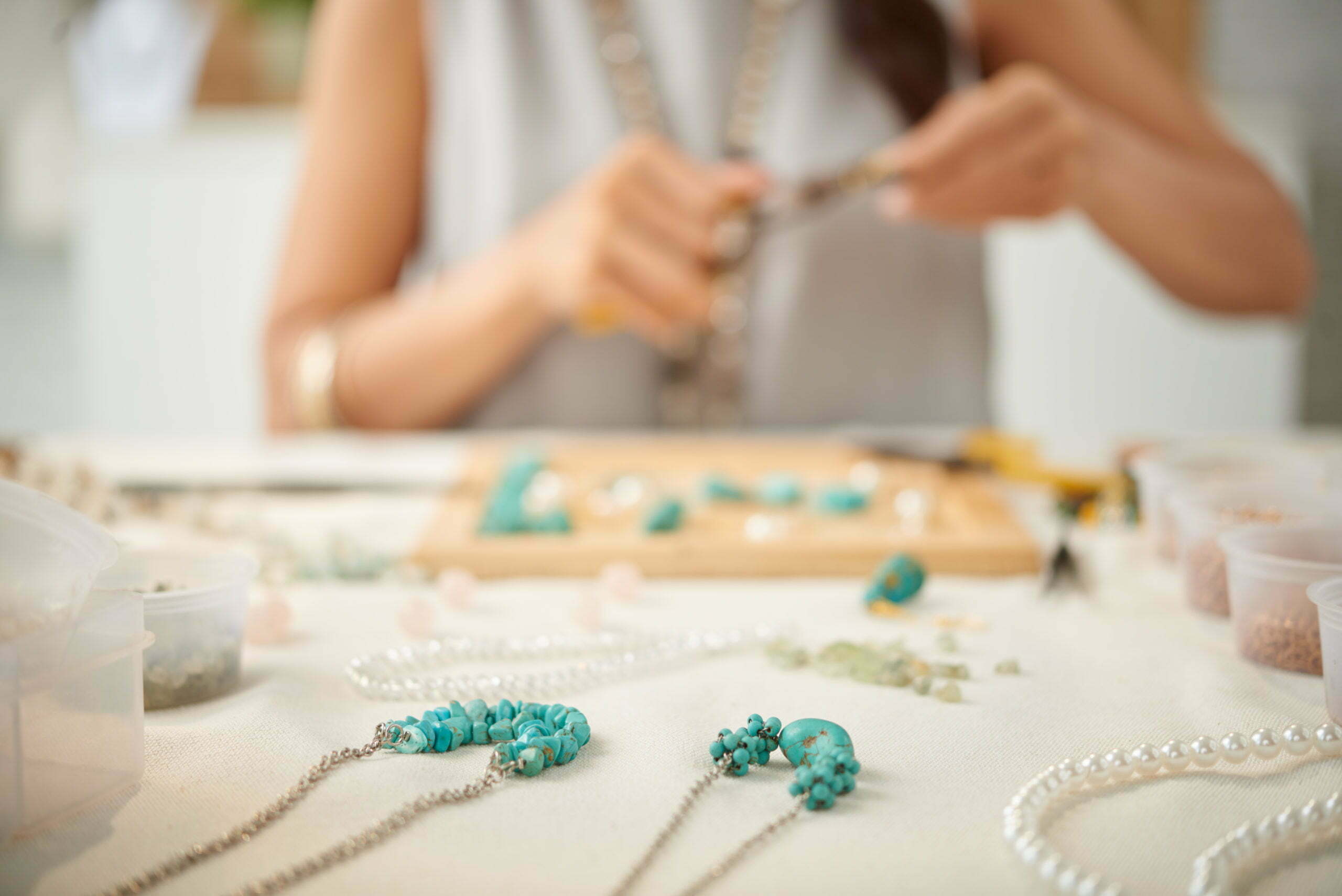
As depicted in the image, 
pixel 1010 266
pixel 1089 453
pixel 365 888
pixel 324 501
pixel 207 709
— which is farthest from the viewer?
pixel 1010 266

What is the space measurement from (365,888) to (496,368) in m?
0.92

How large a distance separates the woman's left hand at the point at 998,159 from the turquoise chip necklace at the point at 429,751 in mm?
714

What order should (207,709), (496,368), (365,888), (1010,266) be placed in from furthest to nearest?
(1010,266), (496,368), (207,709), (365,888)

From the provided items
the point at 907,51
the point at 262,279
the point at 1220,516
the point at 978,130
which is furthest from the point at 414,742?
the point at 262,279

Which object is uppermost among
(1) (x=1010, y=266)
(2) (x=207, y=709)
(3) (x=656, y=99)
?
(3) (x=656, y=99)

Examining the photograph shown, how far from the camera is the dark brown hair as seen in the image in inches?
47.4

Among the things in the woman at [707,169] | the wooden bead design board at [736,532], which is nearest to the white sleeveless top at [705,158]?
the woman at [707,169]

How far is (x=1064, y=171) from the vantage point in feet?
3.28

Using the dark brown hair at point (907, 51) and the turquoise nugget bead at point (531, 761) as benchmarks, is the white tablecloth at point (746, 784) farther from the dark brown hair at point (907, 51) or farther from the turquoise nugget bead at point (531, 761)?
the dark brown hair at point (907, 51)

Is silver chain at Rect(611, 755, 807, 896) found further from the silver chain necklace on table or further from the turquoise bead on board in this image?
the silver chain necklace on table

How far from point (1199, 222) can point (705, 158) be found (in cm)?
59

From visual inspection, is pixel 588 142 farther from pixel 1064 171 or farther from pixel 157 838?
pixel 157 838

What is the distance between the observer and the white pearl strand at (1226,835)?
0.26 metres

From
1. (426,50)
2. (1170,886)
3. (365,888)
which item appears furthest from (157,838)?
(426,50)
